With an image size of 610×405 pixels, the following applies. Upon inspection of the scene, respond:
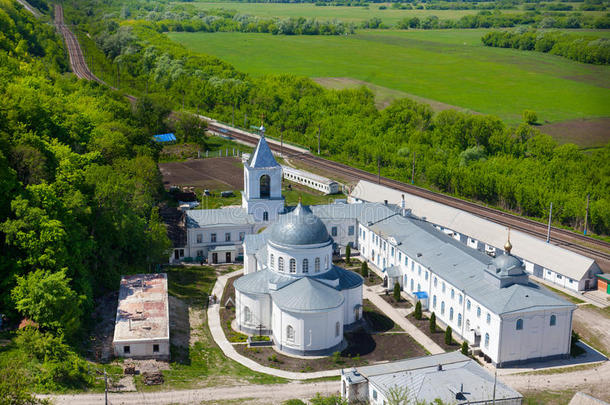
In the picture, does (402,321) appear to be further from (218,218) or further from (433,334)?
(218,218)

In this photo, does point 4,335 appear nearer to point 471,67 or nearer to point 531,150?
point 531,150

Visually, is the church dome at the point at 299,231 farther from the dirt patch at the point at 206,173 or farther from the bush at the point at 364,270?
the dirt patch at the point at 206,173

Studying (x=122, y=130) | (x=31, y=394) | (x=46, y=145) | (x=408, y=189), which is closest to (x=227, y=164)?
(x=122, y=130)

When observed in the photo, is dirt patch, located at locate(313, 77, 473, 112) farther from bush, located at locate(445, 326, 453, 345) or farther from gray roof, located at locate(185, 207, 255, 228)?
bush, located at locate(445, 326, 453, 345)

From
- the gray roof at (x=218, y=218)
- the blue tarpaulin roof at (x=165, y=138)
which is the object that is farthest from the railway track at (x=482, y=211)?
the gray roof at (x=218, y=218)

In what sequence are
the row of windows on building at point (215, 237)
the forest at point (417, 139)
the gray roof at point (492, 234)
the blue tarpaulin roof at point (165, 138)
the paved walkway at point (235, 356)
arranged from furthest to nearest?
1. the blue tarpaulin roof at point (165, 138)
2. the forest at point (417, 139)
3. the row of windows on building at point (215, 237)
4. the gray roof at point (492, 234)
5. the paved walkway at point (235, 356)
